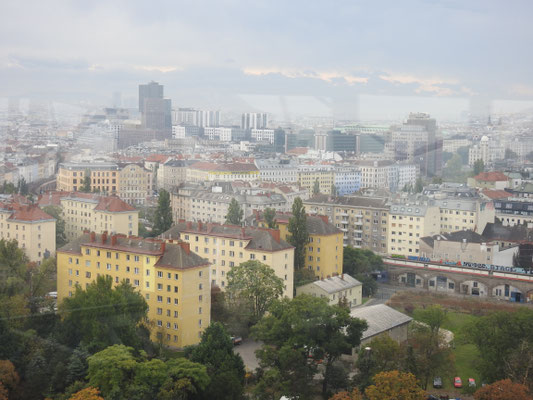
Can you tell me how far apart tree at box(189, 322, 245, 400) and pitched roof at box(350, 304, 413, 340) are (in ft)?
6.26

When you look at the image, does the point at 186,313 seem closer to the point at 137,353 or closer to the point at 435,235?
the point at 137,353

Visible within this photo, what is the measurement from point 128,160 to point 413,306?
508 inches

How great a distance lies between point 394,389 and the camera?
20.2ft

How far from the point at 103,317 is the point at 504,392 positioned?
381cm

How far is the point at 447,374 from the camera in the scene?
763 centimetres

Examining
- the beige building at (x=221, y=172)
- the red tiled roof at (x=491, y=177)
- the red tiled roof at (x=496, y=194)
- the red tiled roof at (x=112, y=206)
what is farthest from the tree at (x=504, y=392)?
the beige building at (x=221, y=172)

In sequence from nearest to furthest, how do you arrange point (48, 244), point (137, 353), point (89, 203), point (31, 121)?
1. point (137, 353)
2. point (48, 244)
3. point (89, 203)
4. point (31, 121)

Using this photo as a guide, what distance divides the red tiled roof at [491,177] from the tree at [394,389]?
1475 cm

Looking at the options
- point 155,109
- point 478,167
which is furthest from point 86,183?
point 478,167

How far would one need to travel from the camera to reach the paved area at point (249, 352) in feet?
25.6

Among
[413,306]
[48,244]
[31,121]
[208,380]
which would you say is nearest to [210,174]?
[31,121]

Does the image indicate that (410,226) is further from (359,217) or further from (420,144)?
(420,144)

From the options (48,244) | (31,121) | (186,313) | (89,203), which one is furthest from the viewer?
(31,121)

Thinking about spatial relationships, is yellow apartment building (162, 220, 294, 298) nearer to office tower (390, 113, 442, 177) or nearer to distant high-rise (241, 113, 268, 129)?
office tower (390, 113, 442, 177)
